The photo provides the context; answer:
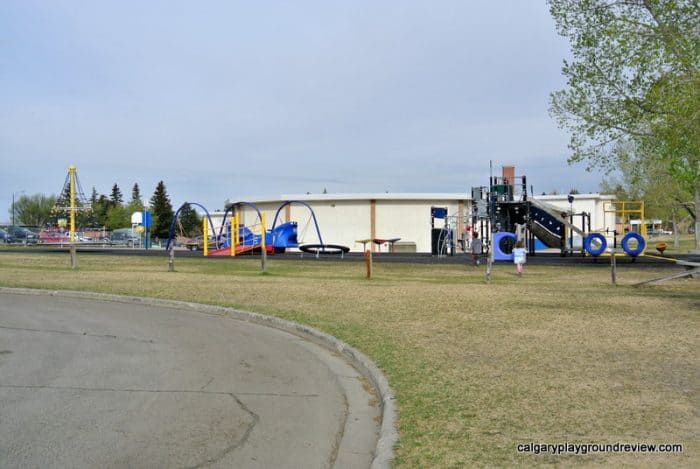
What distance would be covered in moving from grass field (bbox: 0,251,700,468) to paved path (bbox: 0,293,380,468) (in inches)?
26.9

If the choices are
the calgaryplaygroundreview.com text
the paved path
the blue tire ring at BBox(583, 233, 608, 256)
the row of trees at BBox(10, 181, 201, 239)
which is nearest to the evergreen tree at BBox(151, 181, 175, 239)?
the row of trees at BBox(10, 181, 201, 239)

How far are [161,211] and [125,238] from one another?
30.8 m

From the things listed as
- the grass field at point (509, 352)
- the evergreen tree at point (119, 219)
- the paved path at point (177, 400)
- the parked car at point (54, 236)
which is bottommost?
the paved path at point (177, 400)

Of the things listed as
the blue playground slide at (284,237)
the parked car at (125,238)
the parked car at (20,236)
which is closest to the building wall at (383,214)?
the blue playground slide at (284,237)

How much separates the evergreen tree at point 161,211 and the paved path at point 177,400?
88.8 m

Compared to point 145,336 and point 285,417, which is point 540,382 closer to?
point 285,417

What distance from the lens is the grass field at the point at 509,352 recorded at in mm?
5566

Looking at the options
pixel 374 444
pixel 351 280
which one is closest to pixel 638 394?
pixel 374 444

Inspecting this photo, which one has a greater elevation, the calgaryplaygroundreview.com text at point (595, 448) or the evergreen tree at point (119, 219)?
the evergreen tree at point (119, 219)

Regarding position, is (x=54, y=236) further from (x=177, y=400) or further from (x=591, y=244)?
(x=177, y=400)

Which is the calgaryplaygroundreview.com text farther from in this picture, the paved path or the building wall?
the building wall

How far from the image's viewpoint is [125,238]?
72000 millimetres

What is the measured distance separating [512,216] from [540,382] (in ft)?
108

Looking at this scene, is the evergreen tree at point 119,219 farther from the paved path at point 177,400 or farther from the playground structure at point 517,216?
the paved path at point 177,400
